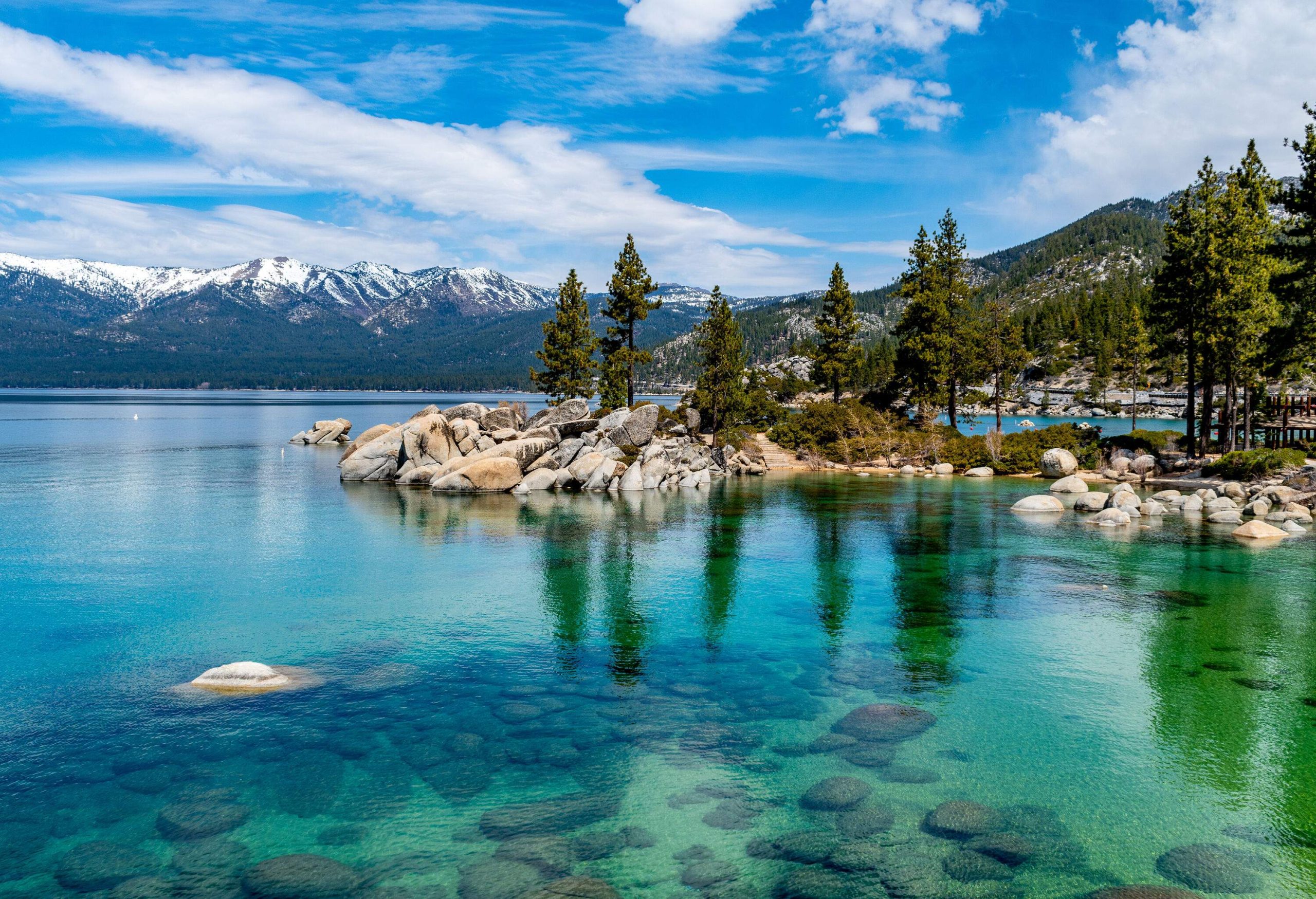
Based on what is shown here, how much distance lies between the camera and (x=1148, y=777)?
14484mm

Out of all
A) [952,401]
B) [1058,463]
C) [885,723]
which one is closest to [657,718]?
[885,723]

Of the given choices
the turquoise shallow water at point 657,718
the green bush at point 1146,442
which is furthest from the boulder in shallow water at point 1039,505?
the green bush at point 1146,442

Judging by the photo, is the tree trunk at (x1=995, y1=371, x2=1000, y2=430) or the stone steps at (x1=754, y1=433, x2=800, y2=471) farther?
the stone steps at (x1=754, y1=433, x2=800, y2=471)

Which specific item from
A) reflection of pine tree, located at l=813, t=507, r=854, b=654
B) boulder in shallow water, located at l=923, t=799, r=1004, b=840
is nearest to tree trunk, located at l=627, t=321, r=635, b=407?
reflection of pine tree, located at l=813, t=507, r=854, b=654

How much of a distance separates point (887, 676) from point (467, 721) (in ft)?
35.2

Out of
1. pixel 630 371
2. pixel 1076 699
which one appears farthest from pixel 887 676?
pixel 630 371

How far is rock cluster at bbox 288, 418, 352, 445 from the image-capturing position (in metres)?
99.8

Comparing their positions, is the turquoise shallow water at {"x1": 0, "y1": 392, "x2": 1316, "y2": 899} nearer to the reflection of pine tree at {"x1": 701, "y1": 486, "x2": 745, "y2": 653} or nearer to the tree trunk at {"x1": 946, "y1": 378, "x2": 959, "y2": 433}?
the reflection of pine tree at {"x1": 701, "y1": 486, "x2": 745, "y2": 653}

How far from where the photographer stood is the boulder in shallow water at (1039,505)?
149 ft

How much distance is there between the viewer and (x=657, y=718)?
17.0 meters

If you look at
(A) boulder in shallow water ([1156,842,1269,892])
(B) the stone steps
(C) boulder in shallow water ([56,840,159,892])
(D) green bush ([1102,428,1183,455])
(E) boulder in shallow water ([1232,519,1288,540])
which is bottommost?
(A) boulder in shallow water ([1156,842,1269,892])

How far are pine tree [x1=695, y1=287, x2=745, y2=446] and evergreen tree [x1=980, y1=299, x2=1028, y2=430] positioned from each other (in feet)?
82.8

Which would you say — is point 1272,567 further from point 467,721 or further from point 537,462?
point 537,462

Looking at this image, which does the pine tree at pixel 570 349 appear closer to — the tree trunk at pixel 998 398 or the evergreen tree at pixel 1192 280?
the tree trunk at pixel 998 398
